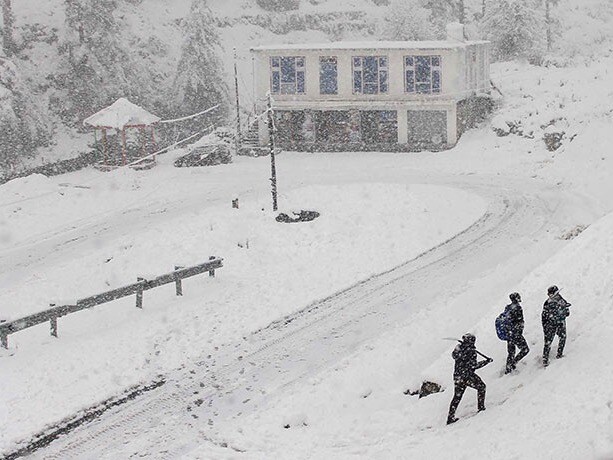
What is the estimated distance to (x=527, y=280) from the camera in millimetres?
19891

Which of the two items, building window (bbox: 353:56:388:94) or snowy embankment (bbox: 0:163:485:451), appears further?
building window (bbox: 353:56:388:94)

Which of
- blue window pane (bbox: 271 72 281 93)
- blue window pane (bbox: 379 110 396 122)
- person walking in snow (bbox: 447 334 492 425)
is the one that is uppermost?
blue window pane (bbox: 271 72 281 93)

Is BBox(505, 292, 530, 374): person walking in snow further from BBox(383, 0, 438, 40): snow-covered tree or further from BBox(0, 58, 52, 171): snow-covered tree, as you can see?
BBox(383, 0, 438, 40): snow-covered tree

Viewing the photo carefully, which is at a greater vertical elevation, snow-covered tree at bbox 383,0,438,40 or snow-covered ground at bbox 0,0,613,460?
snow-covered tree at bbox 383,0,438,40

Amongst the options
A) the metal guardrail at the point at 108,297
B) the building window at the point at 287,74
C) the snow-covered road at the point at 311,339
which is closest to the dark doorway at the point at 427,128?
the building window at the point at 287,74

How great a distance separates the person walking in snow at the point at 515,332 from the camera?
50.0 feet

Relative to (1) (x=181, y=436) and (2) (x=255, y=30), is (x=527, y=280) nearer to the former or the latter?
(1) (x=181, y=436)

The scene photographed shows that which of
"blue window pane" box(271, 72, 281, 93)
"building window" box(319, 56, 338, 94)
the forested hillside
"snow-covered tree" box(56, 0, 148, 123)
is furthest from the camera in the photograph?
"snow-covered tree" box(56, 0, 148, 123)

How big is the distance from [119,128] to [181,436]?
3247 cm

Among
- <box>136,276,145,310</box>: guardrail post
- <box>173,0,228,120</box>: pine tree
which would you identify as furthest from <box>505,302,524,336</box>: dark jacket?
<box>173,0,228,120</box>: pine tree

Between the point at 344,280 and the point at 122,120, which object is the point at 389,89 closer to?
the point at 122,120

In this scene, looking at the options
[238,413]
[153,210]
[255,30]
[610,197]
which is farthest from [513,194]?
[255,30]

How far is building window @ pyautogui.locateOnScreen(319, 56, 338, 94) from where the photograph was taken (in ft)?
157

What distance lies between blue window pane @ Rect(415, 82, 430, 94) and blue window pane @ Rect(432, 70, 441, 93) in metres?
0.36
